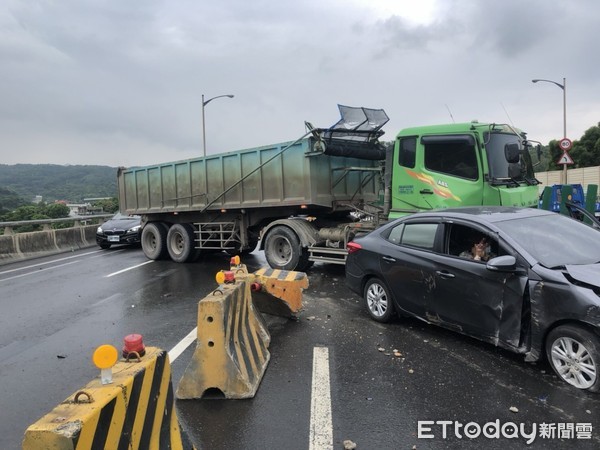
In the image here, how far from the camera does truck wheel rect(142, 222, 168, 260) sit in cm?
1233

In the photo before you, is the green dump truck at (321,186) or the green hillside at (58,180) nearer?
the green dump truck at (321,186)

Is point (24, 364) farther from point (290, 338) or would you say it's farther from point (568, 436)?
point (568, 436)

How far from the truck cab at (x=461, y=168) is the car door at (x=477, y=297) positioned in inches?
87.9

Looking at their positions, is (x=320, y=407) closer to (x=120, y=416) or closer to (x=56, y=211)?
(x=120, y=416)

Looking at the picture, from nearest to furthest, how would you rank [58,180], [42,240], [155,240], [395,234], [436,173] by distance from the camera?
1. [395,234]
2. [436,173]
3. [155,240]
4. [42,240]
5. [58,180]

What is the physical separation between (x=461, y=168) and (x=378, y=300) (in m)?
2.72

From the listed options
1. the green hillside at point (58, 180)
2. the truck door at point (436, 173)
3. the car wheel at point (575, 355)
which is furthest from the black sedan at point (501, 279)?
the green hillside at point (58, 180)

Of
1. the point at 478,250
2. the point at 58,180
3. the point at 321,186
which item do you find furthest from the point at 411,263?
the point at 58,180

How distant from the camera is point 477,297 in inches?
171

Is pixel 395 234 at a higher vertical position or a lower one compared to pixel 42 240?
higher

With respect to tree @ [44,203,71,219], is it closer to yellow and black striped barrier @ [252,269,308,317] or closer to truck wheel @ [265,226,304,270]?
truck wheel @ [265,226,304,270]

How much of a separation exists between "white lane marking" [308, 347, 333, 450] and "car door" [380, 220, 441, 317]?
48.0 inches

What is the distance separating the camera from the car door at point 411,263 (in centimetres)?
498

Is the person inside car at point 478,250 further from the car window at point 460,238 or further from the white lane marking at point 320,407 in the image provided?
the white lane marking at point 320,407
